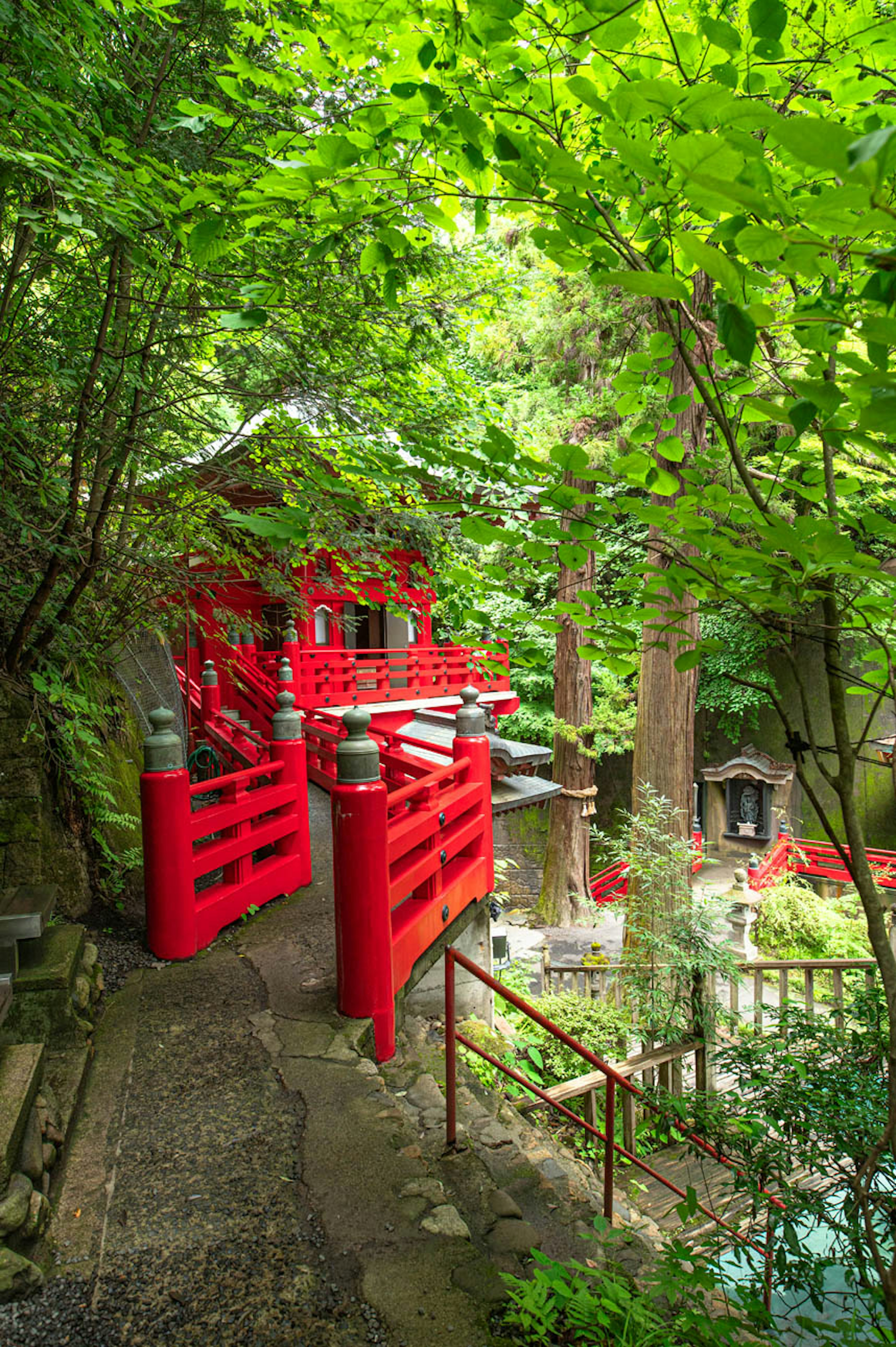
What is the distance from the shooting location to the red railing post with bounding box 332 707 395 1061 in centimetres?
344

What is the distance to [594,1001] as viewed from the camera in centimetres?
800

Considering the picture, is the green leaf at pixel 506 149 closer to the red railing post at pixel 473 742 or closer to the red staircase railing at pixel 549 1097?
the red staircase railing at pixel 549 1097

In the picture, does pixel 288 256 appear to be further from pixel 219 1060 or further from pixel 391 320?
pixel 219 1060

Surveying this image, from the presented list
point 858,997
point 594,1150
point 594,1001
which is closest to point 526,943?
point 594,1001

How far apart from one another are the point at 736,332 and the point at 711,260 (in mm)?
116

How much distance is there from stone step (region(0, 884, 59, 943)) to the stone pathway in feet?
2.14

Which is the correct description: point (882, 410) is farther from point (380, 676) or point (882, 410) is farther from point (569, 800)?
point (569, 800)

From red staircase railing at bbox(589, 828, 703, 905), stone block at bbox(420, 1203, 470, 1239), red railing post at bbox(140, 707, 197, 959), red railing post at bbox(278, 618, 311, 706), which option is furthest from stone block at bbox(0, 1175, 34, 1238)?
red staircase railing at bbox(589, 828, 703, 905)

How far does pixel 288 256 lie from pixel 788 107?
225cm

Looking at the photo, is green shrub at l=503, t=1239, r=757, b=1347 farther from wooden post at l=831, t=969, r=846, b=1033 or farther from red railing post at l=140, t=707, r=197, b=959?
wooden post at l=831, t=969, r=846, b=1033

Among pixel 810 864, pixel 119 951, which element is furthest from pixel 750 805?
pixel 119 951

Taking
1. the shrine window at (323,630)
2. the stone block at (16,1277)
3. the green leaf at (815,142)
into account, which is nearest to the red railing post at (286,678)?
the shrine window at (323,630)

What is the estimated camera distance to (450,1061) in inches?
121

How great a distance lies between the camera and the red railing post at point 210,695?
9.30m
